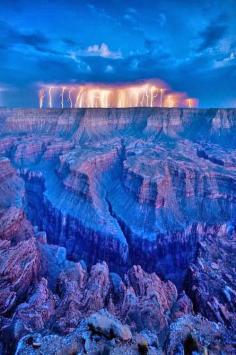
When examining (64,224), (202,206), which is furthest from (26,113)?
(202,206)

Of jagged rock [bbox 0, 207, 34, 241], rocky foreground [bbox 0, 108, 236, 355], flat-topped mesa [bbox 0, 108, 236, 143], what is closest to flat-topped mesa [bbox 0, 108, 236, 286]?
rocky foreground [bbox 0, 108, 236, 355]

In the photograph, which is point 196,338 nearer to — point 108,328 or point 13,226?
point 108,328

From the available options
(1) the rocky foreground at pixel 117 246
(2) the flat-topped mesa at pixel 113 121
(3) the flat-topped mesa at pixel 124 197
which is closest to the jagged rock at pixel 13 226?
(1) the rocky foreground at pixel 117 246

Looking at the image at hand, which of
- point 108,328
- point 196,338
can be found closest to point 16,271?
point 108,328

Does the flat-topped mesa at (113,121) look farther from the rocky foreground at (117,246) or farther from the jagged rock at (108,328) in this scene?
the jagged rock at (108,328)

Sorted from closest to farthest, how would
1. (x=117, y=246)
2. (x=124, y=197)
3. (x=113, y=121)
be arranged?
(x=117, y=246), (x=124, y=197), (x=113, y=121)

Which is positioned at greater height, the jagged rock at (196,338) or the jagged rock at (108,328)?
the jagged rock at (108,328)
